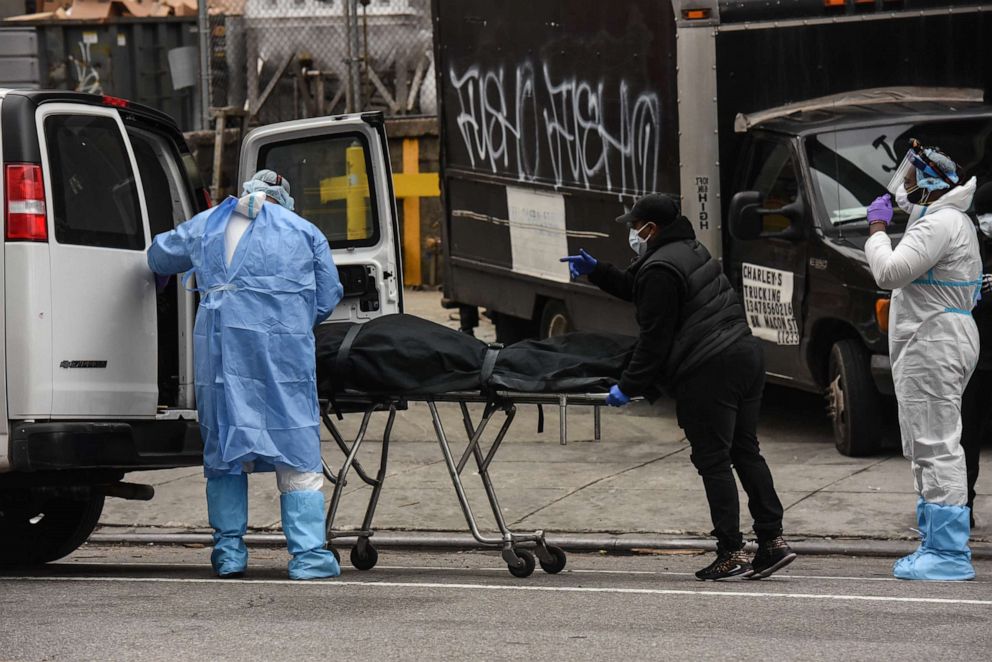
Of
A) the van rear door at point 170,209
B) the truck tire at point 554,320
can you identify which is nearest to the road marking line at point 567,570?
the van rear door at point 170,209

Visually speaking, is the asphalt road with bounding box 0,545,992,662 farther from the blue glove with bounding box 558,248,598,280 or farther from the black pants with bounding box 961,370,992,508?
the blue glove with bounding box 558,248,598,280

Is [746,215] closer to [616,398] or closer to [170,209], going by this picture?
[616,398]

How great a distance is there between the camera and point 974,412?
27.3ft

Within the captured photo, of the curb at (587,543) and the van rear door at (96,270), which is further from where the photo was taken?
the curb at (587,543)

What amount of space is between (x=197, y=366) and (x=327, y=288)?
0.62 meters

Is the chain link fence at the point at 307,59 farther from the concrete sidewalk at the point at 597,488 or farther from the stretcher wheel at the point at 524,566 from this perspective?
the stretcher wheel at the point at 524,566

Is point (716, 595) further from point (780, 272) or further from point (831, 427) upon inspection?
point (831, 427)

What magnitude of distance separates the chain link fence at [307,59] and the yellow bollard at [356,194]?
11272mm

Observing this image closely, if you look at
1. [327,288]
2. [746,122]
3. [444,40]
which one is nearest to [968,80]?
[746,122]

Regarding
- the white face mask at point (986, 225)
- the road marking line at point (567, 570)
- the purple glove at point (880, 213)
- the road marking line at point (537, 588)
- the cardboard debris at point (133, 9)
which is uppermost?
the cardboard debris at point (133, 9)

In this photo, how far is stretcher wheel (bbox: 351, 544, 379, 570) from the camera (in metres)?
7.98

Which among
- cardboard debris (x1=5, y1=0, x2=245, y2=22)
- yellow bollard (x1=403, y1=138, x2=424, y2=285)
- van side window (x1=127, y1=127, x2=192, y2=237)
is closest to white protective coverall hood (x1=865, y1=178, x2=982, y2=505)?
van side window (x1=127, y1=127, x2=192, y2=237)

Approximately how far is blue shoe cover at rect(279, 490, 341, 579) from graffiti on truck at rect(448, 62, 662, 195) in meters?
4.76

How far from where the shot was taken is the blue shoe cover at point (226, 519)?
7.51m
